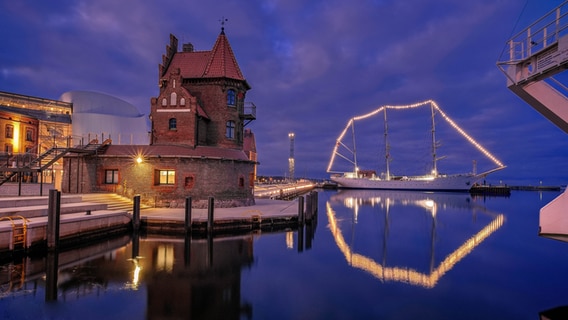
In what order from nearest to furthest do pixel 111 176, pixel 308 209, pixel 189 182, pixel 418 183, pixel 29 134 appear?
pixel 189 182, pixel 308 209, pixel 111 176, pixel 29 134, pixel 418 183

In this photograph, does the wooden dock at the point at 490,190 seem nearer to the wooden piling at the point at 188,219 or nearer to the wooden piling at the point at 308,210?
the wooden piling at the point at 308,210

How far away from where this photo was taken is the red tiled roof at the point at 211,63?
28.1 m

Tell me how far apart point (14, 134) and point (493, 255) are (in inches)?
1948

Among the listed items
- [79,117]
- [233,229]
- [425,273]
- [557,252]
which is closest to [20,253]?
[233,229]

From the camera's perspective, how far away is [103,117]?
62562 millimetres

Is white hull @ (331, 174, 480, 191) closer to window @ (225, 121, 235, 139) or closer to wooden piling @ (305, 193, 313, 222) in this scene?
window @ (225, 121, 235, 139)

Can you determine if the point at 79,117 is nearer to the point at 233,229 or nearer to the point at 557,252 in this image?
the point at 233,229

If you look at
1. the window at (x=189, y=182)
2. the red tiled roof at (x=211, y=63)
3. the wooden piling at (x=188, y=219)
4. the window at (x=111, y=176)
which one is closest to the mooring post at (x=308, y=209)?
the window at (x=189, y=182)

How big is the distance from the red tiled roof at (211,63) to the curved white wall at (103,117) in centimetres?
3589

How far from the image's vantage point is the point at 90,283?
437 inches

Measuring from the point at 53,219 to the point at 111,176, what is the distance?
10610 mm

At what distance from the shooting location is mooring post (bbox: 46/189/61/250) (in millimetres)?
13500

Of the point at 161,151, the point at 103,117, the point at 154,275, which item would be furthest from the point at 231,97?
the point at 103,117

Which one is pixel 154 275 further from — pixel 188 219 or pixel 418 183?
pixel 418 183
